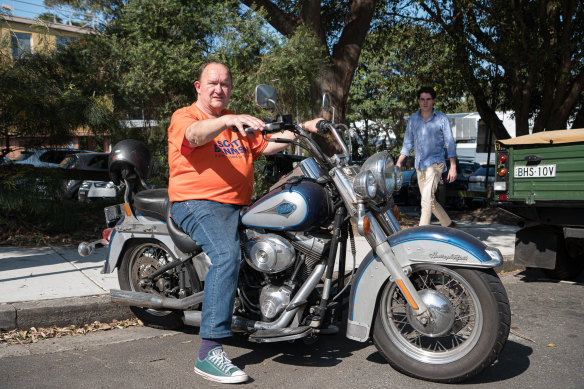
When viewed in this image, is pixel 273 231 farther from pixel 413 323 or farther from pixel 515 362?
pixel 515 362

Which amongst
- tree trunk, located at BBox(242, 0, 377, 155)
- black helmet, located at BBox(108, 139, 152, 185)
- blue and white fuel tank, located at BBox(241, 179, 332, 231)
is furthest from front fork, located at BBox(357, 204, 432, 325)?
tree trunk, located at BBox(242, 0, 377, 155)

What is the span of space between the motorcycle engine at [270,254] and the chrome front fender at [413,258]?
46 centimetres

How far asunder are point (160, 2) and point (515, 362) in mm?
6142

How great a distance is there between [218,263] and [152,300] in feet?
2.70

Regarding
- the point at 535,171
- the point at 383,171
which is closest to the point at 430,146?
the point at 535,171

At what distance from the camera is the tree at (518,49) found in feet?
37.8

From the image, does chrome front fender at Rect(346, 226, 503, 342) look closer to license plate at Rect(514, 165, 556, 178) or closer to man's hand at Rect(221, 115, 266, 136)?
man's hand at Rect(221, 115, 266, 136)

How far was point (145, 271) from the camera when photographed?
4355mm

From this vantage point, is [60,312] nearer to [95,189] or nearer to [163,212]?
[163,212]

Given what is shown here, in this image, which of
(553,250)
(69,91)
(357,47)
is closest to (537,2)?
(357,47)

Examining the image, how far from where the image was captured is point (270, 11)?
29.7ft

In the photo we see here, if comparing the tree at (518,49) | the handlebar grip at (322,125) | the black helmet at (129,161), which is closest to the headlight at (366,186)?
the handlebar grip at (322,125)

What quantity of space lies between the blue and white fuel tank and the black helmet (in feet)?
4.54

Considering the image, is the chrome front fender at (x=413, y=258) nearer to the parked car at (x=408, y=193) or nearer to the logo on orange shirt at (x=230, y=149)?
the logo on orange shirt at (x=230, y=149)
